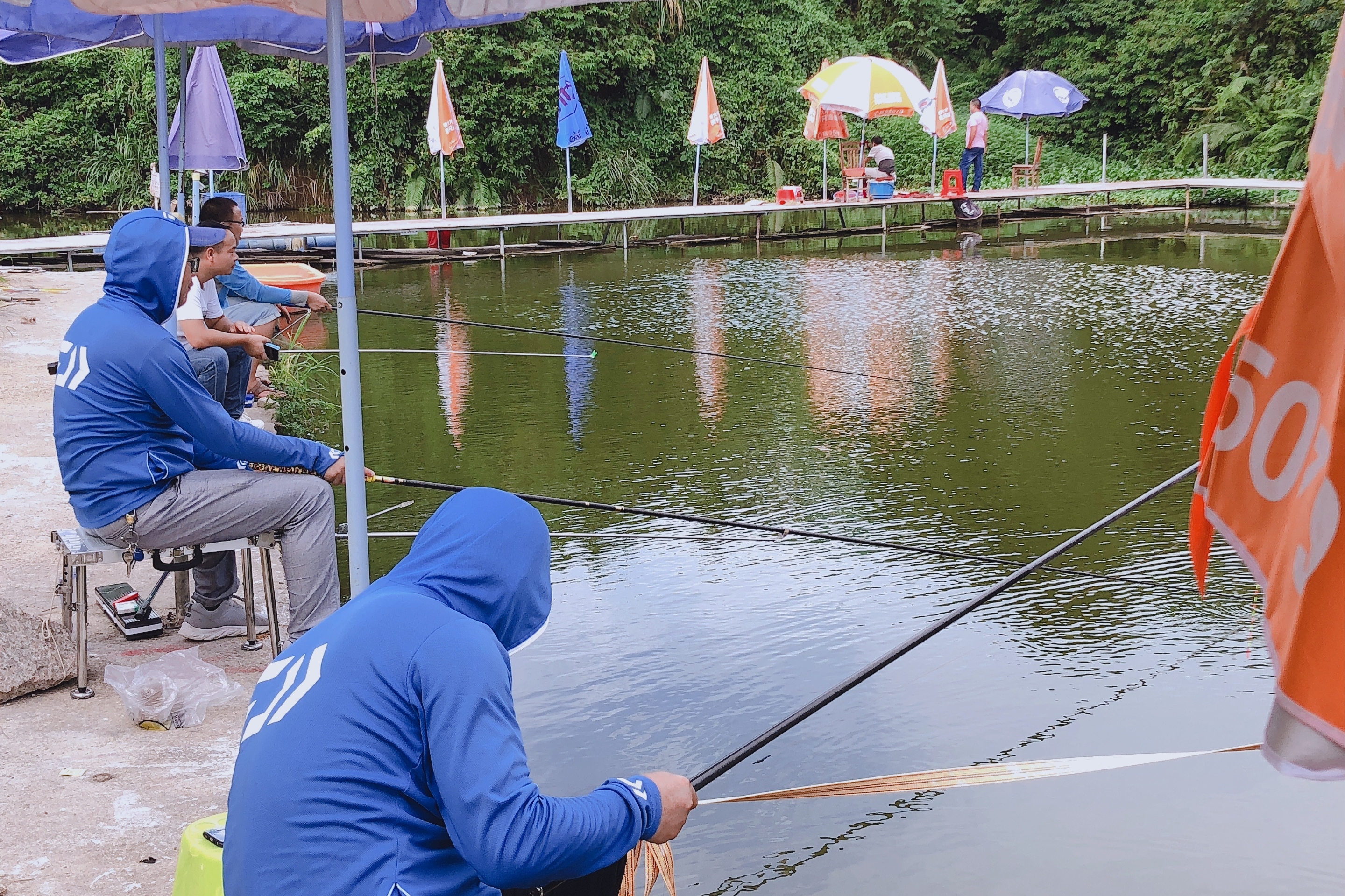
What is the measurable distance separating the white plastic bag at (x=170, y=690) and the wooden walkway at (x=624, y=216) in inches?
452

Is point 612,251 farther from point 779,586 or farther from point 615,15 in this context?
point 779,586

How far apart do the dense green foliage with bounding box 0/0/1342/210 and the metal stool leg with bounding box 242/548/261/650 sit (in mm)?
18896

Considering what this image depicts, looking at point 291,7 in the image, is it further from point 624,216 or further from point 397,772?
point 624,216

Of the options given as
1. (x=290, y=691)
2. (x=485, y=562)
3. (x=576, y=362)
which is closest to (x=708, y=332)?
(x=576, y=362)

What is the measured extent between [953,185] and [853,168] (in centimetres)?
161

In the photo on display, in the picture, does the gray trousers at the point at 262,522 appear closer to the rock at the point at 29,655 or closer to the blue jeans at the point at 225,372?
the rock at the point at 29,655

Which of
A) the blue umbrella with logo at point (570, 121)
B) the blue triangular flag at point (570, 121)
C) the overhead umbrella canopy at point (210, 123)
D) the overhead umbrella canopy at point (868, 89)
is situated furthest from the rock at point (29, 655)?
the overhead umbrella canopy at point (868, 89)

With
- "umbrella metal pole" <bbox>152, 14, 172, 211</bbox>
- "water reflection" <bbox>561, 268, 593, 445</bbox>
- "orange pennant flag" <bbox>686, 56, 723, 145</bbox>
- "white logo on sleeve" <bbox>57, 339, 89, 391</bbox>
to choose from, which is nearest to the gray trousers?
"white logo on sleeve" <bbox>57, 339, 89, 391</bbox>

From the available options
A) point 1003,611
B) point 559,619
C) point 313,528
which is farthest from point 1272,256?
point 313,528

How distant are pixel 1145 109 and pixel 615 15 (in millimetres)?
11799

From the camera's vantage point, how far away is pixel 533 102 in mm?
24016

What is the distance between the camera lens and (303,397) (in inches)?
314

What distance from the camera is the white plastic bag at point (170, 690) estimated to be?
3.59m

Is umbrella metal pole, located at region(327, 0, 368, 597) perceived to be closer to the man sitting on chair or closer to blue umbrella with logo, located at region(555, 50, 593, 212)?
blue umbrella with logo, located at region(555, 50, 593, 212)
